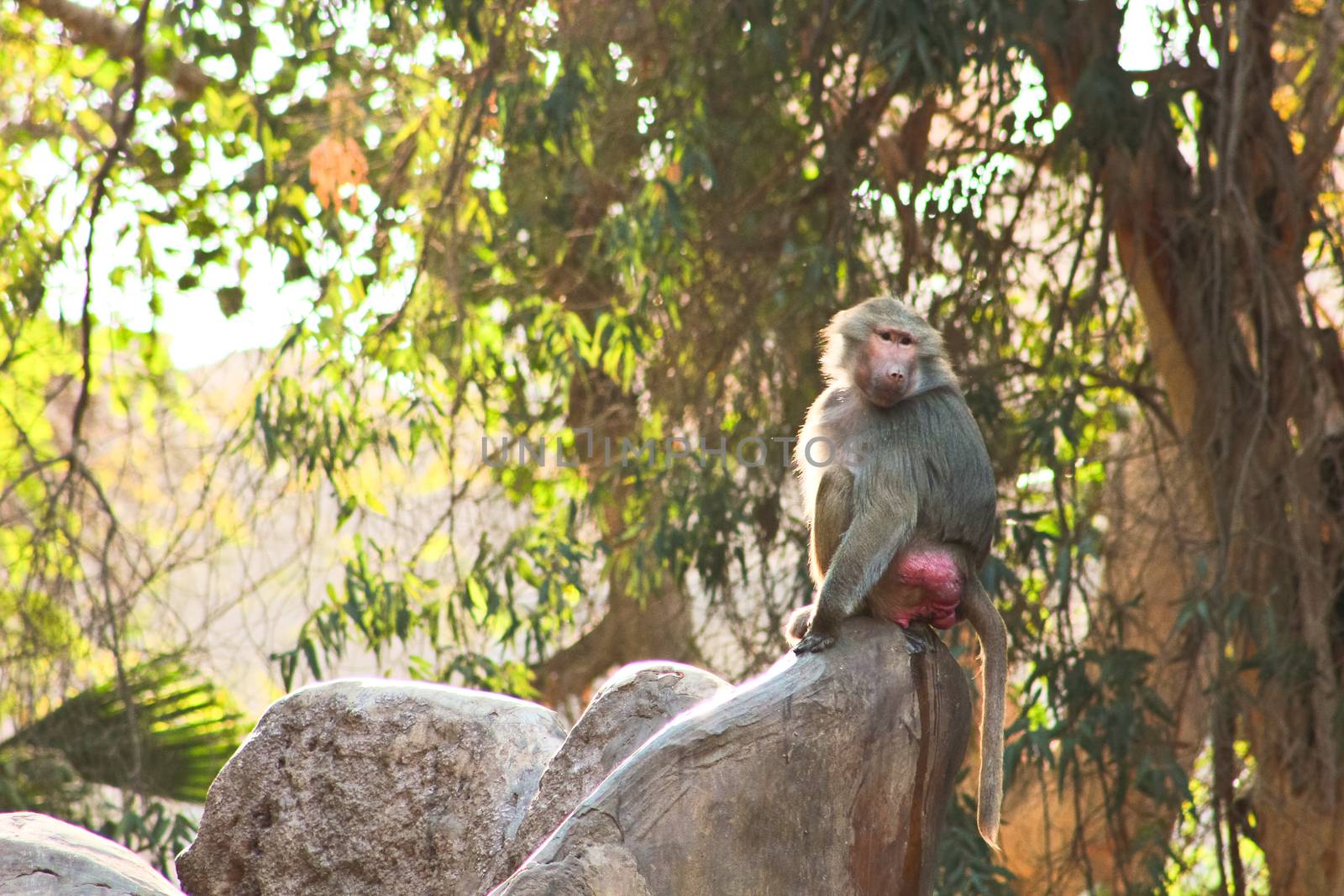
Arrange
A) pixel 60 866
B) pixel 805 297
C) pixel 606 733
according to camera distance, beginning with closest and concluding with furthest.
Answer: pixel 60 866, pixel 606 733, pixel 805 297

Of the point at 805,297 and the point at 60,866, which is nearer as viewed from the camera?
the point at 60,866

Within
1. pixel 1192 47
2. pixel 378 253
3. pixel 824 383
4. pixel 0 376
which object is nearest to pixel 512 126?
pixel 378 253

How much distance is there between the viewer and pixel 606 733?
4113 millimetres

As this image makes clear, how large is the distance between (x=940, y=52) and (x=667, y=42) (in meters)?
1.61

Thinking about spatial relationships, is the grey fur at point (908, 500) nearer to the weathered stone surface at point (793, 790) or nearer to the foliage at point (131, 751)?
the weathered stone surface at point (793, 790)

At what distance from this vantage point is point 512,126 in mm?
5805

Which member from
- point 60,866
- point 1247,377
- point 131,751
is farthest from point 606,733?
point 1247,377

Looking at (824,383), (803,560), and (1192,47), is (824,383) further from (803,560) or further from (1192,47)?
(1192,47)

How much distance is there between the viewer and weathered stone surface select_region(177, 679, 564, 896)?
14.1ft

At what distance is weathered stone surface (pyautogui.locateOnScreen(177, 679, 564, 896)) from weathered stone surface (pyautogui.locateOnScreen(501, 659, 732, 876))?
0.57 ft

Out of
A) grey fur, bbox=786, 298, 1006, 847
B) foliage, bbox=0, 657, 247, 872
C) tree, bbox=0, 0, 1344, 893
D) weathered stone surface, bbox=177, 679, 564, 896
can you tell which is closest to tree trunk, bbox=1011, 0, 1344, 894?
tree, bbox=0, 0, 1344, 893

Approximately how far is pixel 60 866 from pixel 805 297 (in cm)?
319

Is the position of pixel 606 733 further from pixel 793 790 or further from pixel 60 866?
pixel 60 866

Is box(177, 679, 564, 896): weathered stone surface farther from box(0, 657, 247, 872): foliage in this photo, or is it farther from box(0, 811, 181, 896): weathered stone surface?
box(0, 657, 247, 872): foliage
